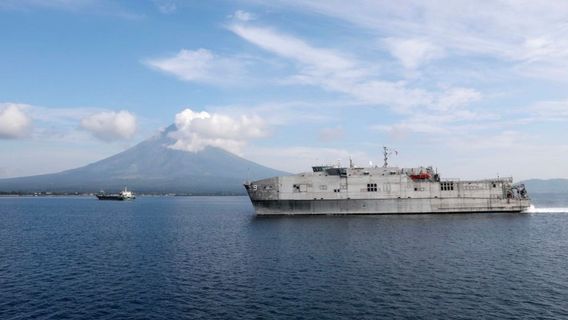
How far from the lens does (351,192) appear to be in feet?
259

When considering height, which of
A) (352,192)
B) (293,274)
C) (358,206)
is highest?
(352,192)

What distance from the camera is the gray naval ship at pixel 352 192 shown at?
78.7 m

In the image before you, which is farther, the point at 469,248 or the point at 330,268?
the point at 469,248

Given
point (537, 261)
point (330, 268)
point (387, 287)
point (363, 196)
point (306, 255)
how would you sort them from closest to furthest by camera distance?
point (387, 287) < point (330, 268) < point (537, 261) < point (306, 255) < point (363, 196)

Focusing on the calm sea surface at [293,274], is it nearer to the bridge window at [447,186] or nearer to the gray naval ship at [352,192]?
the gray naval ship at [352,192]

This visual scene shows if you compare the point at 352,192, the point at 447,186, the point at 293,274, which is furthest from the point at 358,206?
the point at 293,274

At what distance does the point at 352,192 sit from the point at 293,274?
4492 cm

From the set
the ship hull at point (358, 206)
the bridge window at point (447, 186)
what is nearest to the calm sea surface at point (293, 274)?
the ship hull at point (358, 206)

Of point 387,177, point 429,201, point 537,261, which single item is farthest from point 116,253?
point 429,201

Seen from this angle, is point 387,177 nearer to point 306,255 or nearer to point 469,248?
point 469,248

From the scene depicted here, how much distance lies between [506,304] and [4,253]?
48.2 m

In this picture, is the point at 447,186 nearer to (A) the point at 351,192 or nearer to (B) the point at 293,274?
(A) the point at 351,192

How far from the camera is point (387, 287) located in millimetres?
31516

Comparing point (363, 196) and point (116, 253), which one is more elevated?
point (363, 196)
